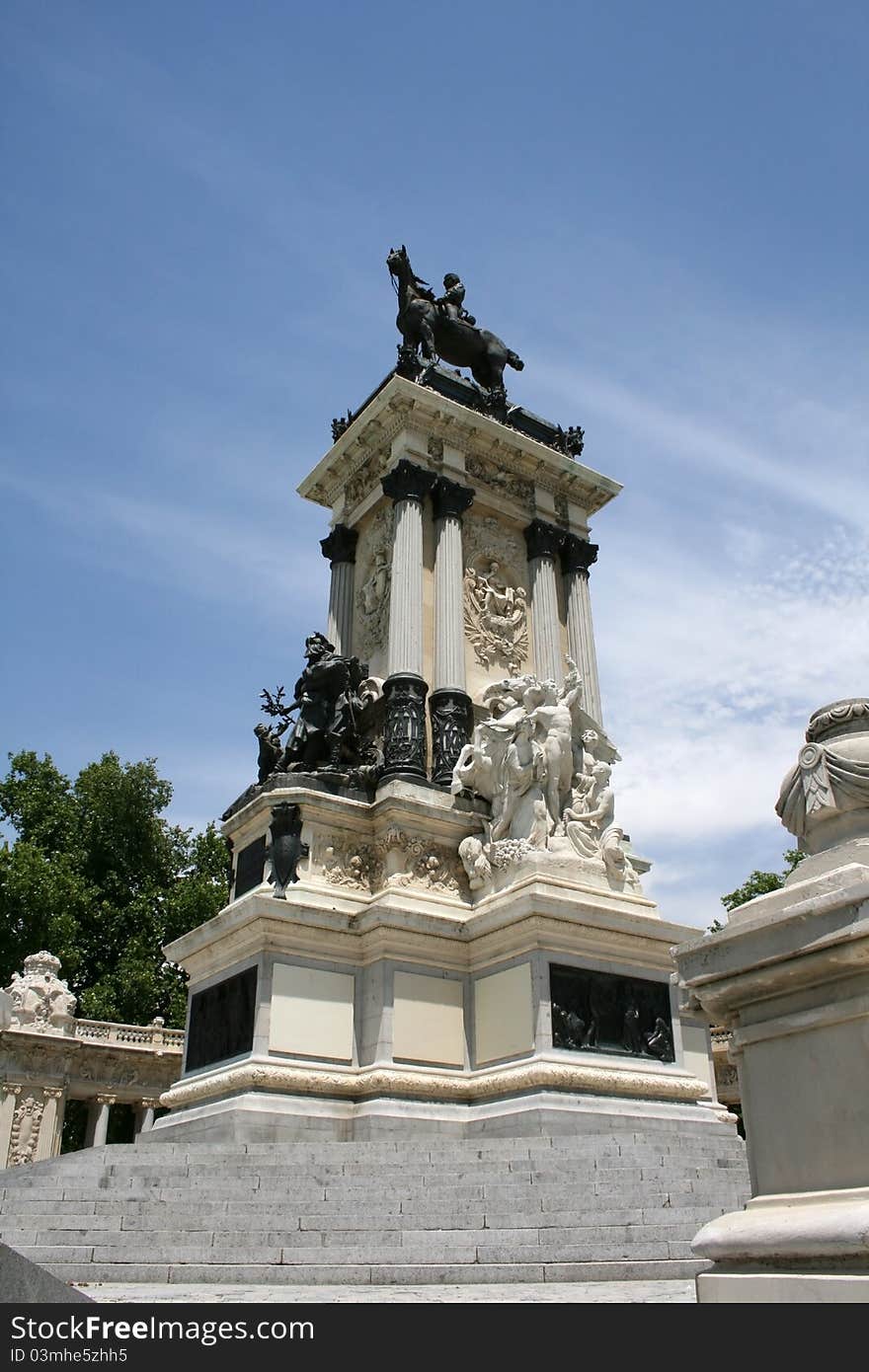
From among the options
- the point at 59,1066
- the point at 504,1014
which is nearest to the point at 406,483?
the point at 504,1014

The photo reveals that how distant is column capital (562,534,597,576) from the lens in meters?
24.4

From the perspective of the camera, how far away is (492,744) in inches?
734

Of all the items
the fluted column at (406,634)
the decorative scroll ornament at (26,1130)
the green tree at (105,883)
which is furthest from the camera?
the green tree at (105,883)

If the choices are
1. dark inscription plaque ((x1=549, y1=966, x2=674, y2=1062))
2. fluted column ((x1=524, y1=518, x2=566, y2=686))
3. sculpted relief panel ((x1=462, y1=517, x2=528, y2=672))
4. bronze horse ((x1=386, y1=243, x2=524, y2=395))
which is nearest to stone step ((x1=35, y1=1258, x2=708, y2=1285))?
dark inscription plaque ((x1=549, y1=966, x2=674, y2=1062))

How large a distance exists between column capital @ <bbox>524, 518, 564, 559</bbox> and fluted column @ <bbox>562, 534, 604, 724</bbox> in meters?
0.36

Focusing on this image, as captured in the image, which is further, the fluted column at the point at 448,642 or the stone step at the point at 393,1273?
the fluted column at the point at 448,642

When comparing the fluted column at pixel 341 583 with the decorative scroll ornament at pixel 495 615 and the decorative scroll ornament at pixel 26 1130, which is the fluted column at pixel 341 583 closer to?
the decorative scroll ornament at pixel 495 615

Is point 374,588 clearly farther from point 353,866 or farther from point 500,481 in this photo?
point 353,866

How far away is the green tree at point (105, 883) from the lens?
3606 centimetres

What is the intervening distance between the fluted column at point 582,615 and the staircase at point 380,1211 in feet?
38.3

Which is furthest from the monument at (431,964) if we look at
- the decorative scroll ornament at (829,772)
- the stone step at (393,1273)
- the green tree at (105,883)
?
the green tree at (105,883)

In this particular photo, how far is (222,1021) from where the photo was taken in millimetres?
16500

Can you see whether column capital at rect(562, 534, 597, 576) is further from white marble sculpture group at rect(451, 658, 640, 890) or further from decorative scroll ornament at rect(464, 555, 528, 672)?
white marble sculpture group at rect(451, 658, 640, 890)
